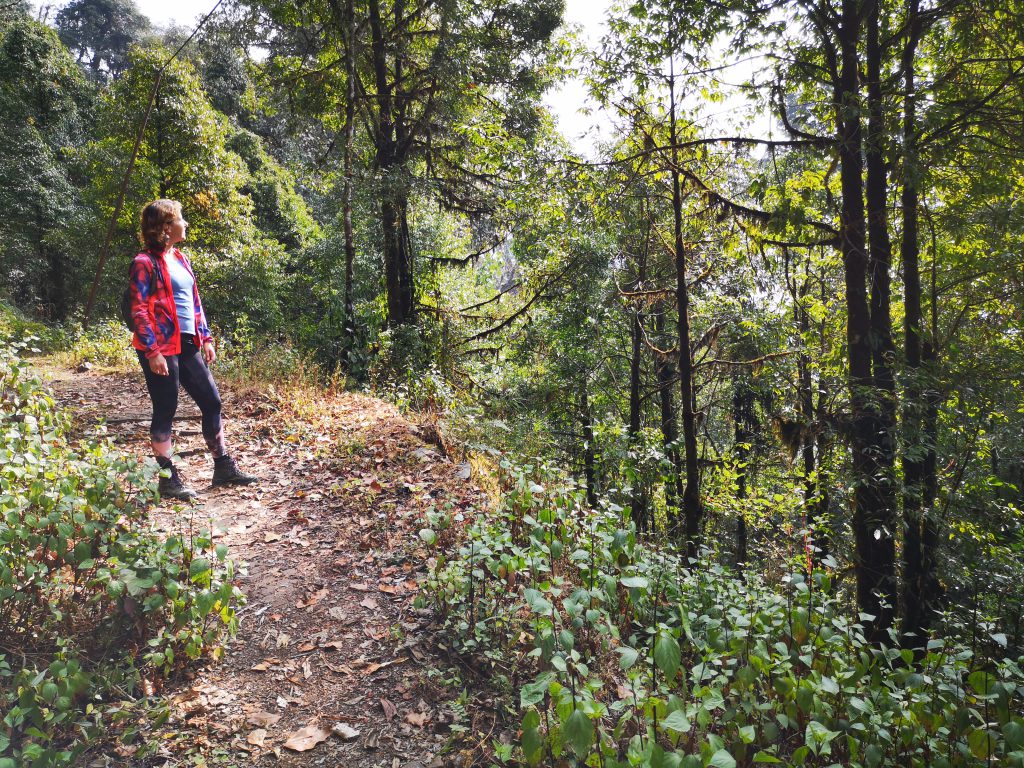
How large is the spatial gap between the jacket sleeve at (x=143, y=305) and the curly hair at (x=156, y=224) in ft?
0.50

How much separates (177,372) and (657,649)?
416cm

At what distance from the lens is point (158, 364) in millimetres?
4207

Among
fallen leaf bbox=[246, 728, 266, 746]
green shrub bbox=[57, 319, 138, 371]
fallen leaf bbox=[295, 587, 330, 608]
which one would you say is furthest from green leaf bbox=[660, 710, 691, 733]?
green shrub bbox=[57, 319, 138, 371]

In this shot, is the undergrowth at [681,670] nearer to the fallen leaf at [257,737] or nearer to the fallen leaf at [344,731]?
the fallen leaf at [344,731]

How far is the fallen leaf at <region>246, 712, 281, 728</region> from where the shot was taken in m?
2.69

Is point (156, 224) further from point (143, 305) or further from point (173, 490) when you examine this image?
point (173, 490)

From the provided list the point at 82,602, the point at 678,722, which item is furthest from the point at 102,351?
the point at 678,722

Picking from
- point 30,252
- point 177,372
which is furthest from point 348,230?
point 30,252

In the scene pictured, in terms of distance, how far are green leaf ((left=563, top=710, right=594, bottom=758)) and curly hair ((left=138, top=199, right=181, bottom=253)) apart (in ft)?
14.5

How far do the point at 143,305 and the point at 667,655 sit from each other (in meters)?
4.30

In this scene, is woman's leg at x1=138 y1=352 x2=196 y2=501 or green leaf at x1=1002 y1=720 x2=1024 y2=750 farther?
woman's leg at x1=138 y1=352 x2=196 y2=501

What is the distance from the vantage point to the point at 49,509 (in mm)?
3002

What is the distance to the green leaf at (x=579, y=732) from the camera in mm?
1938

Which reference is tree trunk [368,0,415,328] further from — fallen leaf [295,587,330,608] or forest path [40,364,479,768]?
fallen leaf [295,587,330,608]
